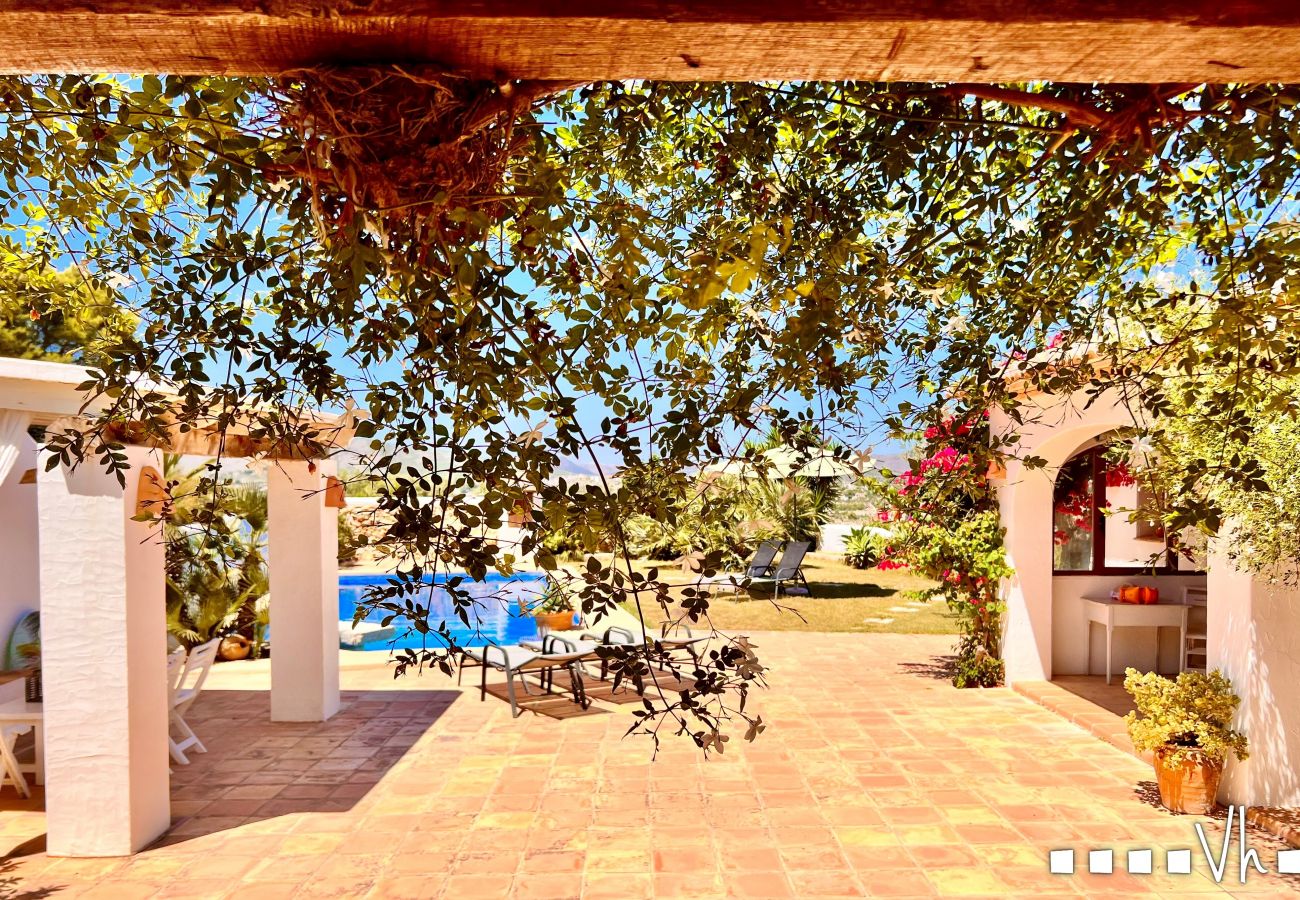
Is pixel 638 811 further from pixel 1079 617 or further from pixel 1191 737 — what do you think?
pixel 1079 617

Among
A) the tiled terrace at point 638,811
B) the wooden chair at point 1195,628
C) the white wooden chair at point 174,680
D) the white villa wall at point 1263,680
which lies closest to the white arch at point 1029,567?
the tiled terrace at point 638,811

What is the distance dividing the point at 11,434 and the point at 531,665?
4.30 metres

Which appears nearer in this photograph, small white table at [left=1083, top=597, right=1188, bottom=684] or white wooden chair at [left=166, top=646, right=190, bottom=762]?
white wooden chair at [left=166, top=646, right=190, bottom=762]

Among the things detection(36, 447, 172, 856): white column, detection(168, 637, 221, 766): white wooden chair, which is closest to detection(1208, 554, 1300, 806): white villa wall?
detection(36, 447, 172, 856): white column

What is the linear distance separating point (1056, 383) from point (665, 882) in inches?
116

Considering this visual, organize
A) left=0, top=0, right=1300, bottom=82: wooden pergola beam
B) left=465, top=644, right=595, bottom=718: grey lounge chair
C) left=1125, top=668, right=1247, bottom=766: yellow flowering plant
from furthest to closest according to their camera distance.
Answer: left=465, top=644, right=595, bottom=718: grey lounge chair < left=1125, top=668, right=1247, bottom=766: yellow flowering plant < left=0, top=0, right=1300, bottom=82: wooden pergola beam

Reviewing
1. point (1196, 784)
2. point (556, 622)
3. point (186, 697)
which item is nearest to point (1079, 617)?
point (1196, 784)

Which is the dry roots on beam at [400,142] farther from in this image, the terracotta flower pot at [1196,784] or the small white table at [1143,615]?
the small white table at [1143,615]

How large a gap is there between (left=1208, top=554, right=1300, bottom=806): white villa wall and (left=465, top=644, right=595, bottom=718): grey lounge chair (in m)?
4.47

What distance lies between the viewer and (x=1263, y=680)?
481 cm

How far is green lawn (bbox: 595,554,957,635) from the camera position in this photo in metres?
11.6

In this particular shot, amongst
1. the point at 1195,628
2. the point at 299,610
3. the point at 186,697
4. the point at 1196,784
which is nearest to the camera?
the point at 1196,784

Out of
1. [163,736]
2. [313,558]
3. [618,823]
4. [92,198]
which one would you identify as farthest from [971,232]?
[313,558]

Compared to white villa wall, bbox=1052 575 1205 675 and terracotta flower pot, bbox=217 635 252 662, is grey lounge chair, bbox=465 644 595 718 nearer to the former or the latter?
terracotta flower pot, bbox=217 635 252 662
